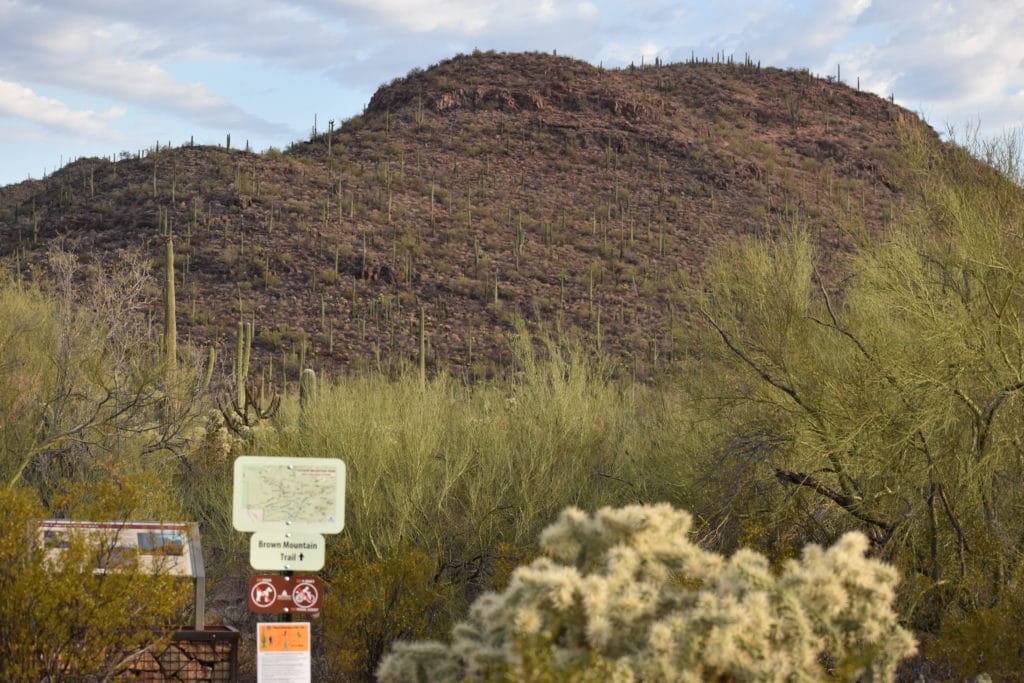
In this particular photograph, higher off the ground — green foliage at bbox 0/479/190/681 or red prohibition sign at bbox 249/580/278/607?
red prohibition sign at bbox 249/580/278/607

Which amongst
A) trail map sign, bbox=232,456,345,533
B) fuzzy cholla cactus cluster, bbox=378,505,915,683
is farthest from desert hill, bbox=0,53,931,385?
fuzzy cholla cactus cluster, bbox=378,505,915,683

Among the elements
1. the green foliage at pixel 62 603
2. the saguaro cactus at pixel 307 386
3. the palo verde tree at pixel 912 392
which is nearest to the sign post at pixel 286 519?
the green foliage at pixel 62 603

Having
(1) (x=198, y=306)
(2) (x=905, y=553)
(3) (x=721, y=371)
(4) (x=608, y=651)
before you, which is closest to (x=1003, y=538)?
(2) (x=905, y=553)

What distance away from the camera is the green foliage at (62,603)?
26.7ft

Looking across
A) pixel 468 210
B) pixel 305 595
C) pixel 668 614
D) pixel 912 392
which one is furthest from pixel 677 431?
pixel 468 210

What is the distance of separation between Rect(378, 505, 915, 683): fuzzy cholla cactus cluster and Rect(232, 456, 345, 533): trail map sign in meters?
1.52

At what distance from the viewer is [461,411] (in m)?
16.7

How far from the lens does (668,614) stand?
216 inches

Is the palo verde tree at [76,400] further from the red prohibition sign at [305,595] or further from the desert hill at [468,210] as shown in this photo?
the desert hill at [468,210]

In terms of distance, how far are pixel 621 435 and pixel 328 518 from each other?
8557 millimetres

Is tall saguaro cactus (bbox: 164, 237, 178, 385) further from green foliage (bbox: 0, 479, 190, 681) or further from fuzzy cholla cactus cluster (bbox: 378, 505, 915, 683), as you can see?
fuzzy cholla cactus cluster (bbox: 378, 505, 915, 683)

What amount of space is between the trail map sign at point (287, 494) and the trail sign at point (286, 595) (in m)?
0.29

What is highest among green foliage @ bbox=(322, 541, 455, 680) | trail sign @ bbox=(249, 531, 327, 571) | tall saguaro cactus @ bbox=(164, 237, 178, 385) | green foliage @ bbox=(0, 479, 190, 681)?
tall saguaro cactus @ bbox=(164, 237, 178, 385)

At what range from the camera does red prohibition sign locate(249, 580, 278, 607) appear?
7.11 metres
